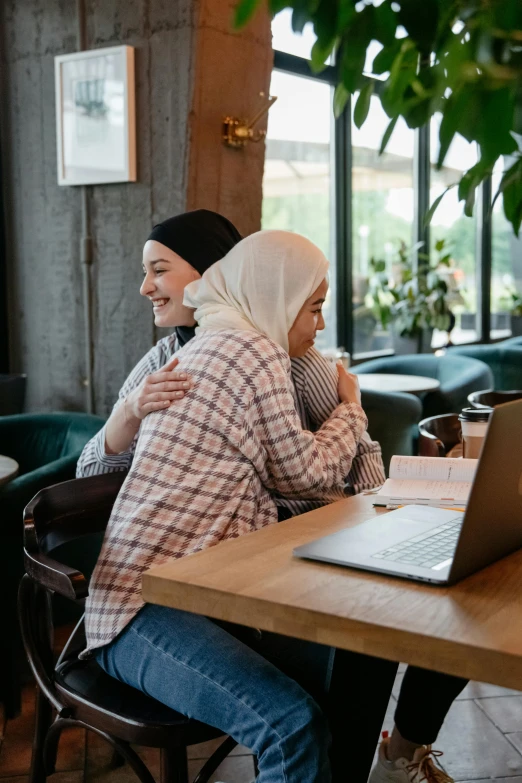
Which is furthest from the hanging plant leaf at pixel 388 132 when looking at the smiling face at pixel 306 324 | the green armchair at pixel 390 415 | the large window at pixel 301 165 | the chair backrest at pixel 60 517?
the large window at pixel 301 165

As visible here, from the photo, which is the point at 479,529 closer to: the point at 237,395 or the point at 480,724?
the point at 237,395

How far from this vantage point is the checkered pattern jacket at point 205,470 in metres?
1.63

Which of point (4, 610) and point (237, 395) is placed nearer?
point (237, 395)

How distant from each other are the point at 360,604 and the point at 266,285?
0.87m

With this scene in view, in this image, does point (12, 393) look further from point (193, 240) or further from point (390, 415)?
point (193, 240)

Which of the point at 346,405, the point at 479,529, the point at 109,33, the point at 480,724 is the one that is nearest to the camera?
the point at 479,529

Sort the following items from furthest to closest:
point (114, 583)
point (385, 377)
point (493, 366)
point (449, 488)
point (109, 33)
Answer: point (493, 366) < point (385, 377) < point (109, 33) < point (449, 488) < point (114, 583)

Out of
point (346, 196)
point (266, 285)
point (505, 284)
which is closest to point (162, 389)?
point (266, 285)

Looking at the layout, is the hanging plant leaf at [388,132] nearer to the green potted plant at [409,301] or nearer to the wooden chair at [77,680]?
the wooden chair at [77,680]

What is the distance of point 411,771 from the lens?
76.5 inches

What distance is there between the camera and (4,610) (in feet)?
9.39

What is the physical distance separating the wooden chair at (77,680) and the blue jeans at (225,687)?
0.04 m

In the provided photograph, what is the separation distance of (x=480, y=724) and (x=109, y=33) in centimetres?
311

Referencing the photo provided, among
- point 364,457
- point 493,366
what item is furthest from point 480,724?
point 493,366
